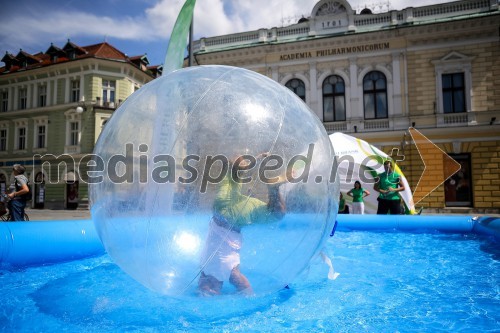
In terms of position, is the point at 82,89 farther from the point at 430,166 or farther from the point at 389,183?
the point at 389,183

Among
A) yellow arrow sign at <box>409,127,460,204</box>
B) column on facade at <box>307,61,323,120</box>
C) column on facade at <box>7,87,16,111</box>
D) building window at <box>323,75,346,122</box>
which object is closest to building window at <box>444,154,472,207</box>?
yellow arrow sign at <box>409,127,460,204</box>

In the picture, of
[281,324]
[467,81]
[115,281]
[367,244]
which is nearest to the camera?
[281,324]

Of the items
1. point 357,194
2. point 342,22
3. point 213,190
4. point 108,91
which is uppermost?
point 342,22

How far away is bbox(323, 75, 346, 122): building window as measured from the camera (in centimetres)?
1984

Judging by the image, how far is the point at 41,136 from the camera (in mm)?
27469

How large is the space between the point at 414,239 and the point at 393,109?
13.4m

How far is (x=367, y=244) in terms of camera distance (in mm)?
6613

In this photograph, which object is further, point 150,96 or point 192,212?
point 150,96

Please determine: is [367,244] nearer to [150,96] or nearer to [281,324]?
[281,324]

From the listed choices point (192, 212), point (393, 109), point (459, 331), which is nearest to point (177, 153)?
point (192, 212)

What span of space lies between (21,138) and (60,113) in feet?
15.2

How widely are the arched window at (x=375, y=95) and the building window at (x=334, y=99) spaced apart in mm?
1253

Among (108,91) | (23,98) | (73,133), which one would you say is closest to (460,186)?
(108,91)

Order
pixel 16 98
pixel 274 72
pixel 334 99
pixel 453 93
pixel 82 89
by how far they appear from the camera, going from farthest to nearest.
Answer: pixel 16 98 < pixel 82 89 < pixel 274 72 < pixel 334 99 < pixel 453 93
